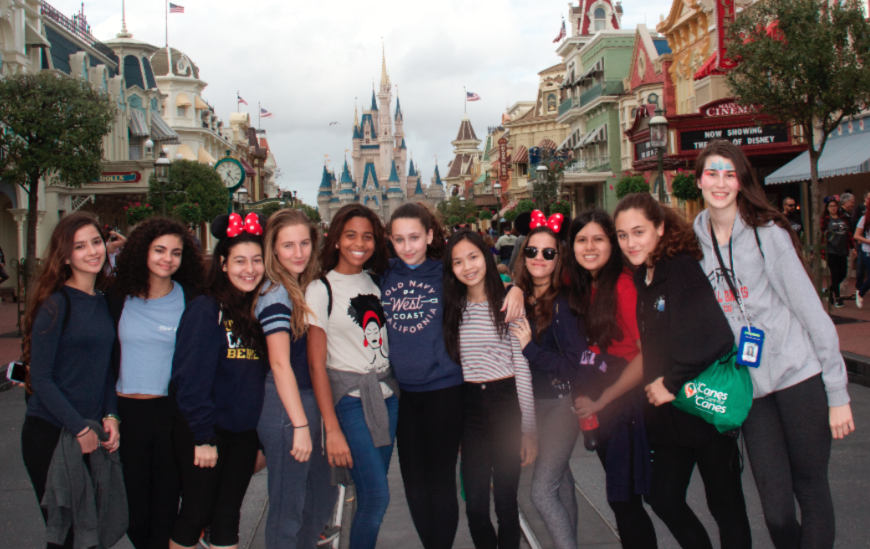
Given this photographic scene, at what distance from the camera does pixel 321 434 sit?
3.68 meters

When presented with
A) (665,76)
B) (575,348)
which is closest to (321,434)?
(575,348)

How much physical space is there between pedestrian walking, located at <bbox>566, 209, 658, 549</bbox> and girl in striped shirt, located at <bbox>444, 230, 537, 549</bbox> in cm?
34

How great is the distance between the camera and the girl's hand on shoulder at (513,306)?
3598 mm

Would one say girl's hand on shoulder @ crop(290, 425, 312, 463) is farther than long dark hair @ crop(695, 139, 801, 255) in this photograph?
Yes

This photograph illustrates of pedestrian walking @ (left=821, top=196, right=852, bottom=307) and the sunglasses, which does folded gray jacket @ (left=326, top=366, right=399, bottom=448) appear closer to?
the sunglasses

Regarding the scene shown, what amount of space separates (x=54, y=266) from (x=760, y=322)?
3.38 meters

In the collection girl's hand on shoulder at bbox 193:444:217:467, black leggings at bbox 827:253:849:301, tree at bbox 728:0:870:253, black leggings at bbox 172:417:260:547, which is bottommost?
black leggings at bbox 172:417:260:547

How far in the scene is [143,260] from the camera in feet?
11.7

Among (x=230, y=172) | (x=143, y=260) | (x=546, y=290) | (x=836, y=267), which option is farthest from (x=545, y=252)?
(x=230, y=172)

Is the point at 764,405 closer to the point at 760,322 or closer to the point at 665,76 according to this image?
the point at 760,322

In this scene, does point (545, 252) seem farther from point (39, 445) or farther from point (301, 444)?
point (39, 445)

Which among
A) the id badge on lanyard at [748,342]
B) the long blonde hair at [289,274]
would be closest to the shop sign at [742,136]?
the id badge on lanyard at [748,342]

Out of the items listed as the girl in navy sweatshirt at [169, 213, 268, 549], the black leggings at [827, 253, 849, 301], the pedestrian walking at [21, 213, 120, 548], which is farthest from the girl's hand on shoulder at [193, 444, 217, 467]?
the black leggings at [827, 253, 849, 301]

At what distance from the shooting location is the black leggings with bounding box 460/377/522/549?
139 inches
